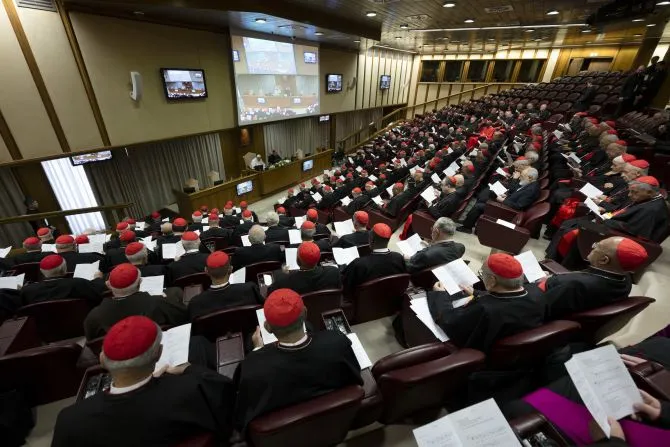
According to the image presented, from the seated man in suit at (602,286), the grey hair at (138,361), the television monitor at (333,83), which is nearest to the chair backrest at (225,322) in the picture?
the grey hair at (138,361)

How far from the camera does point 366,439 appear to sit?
1913mm

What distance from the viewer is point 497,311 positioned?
1783 mm

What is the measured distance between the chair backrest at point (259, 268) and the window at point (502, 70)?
20.8m

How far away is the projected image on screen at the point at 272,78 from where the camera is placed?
351 inches

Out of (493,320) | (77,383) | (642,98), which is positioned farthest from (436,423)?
(642,98)

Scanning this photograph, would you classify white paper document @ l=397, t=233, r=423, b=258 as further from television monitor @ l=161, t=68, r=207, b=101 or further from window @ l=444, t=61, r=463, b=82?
window @ l=444, t=61, r=463, b=82

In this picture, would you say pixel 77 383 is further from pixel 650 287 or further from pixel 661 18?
pixel 661 18

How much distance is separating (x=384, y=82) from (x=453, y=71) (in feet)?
18.8

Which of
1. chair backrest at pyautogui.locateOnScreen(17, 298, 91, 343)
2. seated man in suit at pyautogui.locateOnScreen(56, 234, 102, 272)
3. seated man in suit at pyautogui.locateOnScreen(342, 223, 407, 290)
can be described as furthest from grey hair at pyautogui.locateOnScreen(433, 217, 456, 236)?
seated man in suit at pyautogui.locateOnScreen(56, 234, 102, 272)

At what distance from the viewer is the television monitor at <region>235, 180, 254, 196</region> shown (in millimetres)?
9564

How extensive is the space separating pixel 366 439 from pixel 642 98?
38.8ft

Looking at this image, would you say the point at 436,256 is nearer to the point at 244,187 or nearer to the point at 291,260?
the point at 291,260

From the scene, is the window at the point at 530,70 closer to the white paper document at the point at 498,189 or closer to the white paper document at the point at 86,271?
the white paper document at the point at 498,189

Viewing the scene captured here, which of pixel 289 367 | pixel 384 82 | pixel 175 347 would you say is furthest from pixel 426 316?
pixel 384 82
